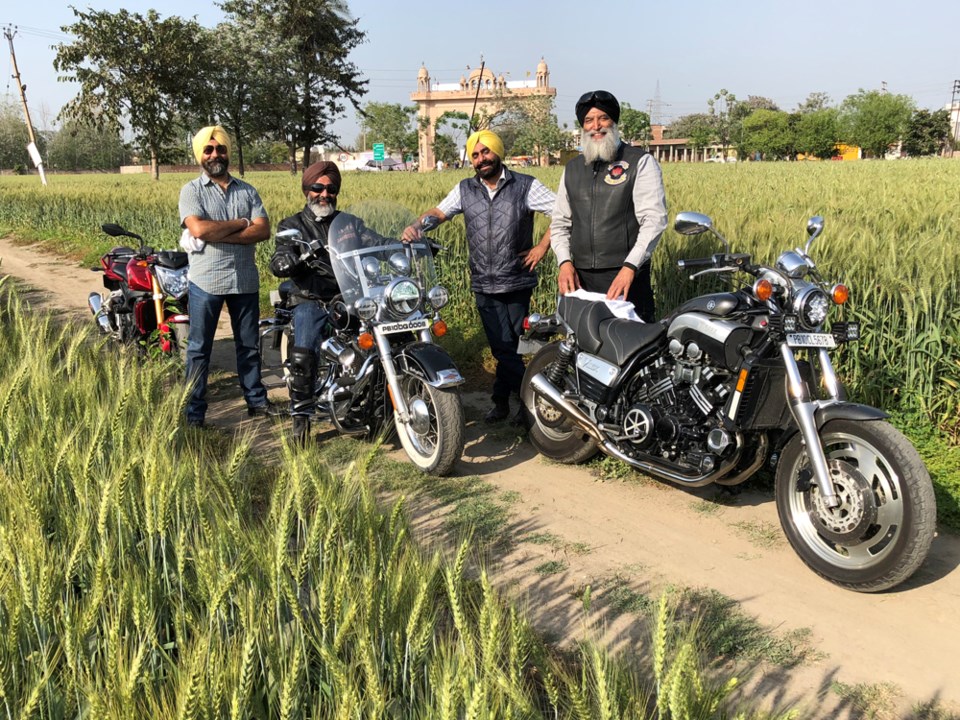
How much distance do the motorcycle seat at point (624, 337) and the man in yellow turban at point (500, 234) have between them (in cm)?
110

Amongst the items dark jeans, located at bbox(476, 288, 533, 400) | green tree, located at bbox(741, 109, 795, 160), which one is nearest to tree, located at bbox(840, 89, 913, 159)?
green tree, located at bbox(741, 109, 795, 160)

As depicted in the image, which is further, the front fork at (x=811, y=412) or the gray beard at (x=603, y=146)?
the gray beard at (x=603, y=146)

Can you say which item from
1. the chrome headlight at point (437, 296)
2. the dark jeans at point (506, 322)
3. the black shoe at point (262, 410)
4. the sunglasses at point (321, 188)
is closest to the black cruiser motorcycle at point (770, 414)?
the chrome headlight at point (437, 296)

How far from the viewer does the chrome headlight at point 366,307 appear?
436cm

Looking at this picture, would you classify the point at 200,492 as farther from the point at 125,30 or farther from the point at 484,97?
the point at 484,97

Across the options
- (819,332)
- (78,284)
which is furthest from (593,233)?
(78,284)

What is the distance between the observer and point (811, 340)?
10.3 ft

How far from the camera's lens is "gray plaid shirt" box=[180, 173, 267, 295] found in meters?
4.93

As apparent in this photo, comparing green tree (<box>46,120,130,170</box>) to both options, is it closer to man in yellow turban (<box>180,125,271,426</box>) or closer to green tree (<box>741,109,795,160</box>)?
green tree (<box>741,109,795,160</box>)

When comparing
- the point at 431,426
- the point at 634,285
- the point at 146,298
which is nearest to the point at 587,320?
the point at 634,285

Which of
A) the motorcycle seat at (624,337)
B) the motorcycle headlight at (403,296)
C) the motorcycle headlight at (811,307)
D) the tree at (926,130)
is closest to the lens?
the motorcycle headlight at (811,307)

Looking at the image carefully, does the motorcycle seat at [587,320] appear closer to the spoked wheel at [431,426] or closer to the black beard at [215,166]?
the spoked wheel at [431,426]

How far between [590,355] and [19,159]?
371 feet

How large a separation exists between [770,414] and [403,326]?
2082 millimetres
